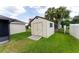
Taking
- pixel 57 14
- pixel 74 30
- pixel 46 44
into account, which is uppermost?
pixel 57 14

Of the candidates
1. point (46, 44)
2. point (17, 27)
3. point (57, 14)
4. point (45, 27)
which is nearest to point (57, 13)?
point (57, 14)

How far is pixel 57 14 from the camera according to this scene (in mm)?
1954

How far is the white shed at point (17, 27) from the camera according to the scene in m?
1.95

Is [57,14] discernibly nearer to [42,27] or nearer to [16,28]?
[42,27]

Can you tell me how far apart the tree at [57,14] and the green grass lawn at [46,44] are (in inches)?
8.2

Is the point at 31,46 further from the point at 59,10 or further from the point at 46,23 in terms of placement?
the point at 59,10

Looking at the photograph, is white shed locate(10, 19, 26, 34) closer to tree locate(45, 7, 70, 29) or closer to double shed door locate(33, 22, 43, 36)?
double shed door locate(33, 22, 43, 36)

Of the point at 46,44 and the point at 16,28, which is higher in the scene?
the point at 16,28

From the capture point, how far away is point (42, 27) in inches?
77.5

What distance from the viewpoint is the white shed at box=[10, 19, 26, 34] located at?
1.95 metres

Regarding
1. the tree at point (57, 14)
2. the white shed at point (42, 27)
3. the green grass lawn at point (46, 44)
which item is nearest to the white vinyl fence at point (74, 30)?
the green grass lawn at point (46, 44)

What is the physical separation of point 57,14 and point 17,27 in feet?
2.05

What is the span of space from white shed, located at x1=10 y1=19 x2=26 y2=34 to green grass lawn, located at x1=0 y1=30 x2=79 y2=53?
6 cm

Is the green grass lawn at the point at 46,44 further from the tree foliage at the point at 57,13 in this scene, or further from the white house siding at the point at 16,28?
the tree foliage at the point at 57,13
